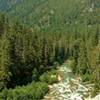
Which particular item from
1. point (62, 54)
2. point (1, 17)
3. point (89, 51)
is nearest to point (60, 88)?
point (89, 51)

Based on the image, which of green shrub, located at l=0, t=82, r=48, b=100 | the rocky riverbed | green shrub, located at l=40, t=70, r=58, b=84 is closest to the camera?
green shrub, located at l=0, t=82, r=48, b=100

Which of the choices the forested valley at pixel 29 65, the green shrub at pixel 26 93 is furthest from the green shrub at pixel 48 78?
the green shrub at pixel 26 93

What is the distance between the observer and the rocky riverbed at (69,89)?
292 feet

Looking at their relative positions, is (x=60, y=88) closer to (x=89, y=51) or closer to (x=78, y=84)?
(x=78, y=84)

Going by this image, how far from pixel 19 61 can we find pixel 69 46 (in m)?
74.2

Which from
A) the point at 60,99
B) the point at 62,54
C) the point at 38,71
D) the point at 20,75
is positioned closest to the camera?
the point at 60,99

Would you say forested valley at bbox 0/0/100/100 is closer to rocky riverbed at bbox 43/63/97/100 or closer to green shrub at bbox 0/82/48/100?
green shrub at bbox 0/82/48/100

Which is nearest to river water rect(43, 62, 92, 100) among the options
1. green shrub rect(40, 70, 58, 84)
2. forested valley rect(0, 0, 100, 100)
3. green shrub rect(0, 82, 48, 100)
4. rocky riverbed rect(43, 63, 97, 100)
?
rocky riverbed rect(43, 63, 97, 100)

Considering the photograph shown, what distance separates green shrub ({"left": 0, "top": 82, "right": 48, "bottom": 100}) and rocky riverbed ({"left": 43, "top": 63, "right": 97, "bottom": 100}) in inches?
85.3

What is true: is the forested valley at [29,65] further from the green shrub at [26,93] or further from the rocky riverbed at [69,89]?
the rocky riverbed at [69,89]

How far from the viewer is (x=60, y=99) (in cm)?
8769

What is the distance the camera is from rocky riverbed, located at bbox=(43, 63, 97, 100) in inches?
3504

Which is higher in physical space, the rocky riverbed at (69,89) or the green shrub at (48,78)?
the green shrub at (48,78)

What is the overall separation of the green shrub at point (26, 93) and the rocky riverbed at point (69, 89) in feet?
7.11
